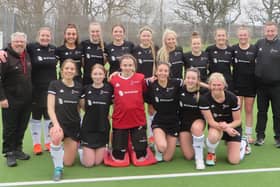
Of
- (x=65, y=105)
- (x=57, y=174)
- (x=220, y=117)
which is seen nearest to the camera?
(x=57, y=174)

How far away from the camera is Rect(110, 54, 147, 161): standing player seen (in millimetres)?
5672

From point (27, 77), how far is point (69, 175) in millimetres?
1502

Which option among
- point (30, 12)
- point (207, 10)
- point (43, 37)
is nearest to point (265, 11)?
point (207, 10)

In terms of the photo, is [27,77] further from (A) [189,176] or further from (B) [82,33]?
(B) [82,33]

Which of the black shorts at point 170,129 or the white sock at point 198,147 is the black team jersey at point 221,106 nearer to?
the white sock at point 198,147

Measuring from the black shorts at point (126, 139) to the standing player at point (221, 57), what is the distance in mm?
1723

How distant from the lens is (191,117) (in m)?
5.87

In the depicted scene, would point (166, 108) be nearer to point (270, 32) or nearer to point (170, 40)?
point (170, 40)

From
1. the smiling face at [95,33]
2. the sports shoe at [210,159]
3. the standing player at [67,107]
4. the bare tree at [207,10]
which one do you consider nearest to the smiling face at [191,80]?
the sports shoe at [210,159]

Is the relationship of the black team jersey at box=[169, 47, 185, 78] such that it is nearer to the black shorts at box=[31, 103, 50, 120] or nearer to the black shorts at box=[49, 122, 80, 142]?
the black shorts at box=[49, 122, 80, 142]

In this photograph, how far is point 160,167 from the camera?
217 inches

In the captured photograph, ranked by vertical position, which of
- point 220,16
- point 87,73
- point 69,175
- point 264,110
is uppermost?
point 220,16

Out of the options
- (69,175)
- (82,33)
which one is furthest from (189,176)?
(82,33)

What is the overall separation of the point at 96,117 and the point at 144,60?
1.40 metres
